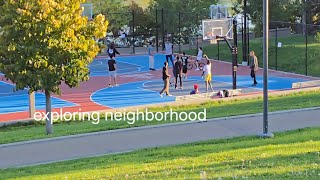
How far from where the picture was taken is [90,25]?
55.7ft

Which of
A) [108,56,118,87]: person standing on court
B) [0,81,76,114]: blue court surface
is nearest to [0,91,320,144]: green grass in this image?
[0,81,76,114]: blue court surface

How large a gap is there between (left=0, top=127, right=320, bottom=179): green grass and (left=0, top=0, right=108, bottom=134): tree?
477cm

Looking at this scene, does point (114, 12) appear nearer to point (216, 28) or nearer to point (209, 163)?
point (216, 28)

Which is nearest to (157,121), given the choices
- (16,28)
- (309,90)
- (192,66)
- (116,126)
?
(116,126)

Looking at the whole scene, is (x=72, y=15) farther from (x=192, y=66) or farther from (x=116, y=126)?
(x=192, y=66)

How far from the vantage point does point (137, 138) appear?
1484cm

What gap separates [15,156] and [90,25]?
4890 mm

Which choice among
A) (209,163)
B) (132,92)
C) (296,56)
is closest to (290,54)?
(296,56)

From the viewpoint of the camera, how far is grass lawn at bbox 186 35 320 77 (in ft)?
123

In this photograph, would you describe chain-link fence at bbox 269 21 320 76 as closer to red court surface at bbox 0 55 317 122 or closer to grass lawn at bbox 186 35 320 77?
grass lawn at bbox 186 35 320 77

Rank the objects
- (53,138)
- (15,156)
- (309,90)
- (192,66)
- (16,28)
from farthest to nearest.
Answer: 1. (192,66)
2. (309,90)
3. (16,28)
4. (53,138)
5. (15,156)

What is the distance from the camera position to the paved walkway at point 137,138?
43.8 ft

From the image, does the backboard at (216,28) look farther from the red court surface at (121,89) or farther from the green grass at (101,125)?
the green grass at (101,125)

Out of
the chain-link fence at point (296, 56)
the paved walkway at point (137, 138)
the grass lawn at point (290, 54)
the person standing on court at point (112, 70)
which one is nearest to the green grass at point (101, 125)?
the paved walkway at point (137, 138)
